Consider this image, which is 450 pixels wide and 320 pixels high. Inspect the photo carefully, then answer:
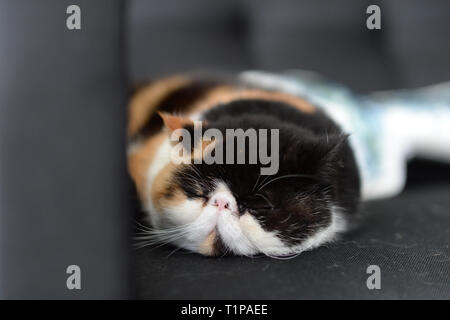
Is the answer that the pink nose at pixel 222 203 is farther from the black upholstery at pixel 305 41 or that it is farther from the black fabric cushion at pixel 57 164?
the black upholstery at pixel 305 41

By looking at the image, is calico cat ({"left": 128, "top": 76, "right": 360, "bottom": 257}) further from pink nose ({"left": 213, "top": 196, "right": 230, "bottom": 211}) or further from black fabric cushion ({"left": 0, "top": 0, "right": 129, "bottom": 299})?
Answer: black fabric cushion ({"left": 0, "top": 0, "right": 129, "bottom": 299})

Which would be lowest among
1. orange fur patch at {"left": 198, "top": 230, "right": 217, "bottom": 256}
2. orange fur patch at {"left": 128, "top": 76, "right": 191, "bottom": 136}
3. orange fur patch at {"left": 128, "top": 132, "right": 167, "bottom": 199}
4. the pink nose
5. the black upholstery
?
orange fur patch at {"left": 198, "top": 230, "right": 217, "bottom": 256}

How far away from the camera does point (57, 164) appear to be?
544 millimetres

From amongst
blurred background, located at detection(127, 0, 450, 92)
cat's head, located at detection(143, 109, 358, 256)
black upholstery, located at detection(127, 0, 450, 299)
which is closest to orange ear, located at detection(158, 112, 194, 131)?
cat's head, located at detection(143, 109, 358, 256)

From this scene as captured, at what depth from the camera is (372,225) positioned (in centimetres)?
90

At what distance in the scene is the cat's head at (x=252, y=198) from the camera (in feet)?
2.36

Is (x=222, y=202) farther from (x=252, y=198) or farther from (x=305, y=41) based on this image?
(x=305, y=41)

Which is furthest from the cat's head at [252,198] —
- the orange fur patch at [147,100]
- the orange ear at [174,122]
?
the orange fur patch at [147,100]

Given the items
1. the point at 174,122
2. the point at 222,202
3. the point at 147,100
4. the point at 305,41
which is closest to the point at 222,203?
the point at 222,202

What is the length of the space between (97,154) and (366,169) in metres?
0.77

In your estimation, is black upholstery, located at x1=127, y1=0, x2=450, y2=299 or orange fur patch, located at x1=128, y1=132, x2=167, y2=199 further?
black upholstery, located at x1=127, y1=0, x2=450, y2=299

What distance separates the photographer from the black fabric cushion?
0.54 meters

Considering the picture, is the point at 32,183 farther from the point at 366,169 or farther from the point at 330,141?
the point at 366,169

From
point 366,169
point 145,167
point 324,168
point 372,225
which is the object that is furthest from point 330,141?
point 366,169
